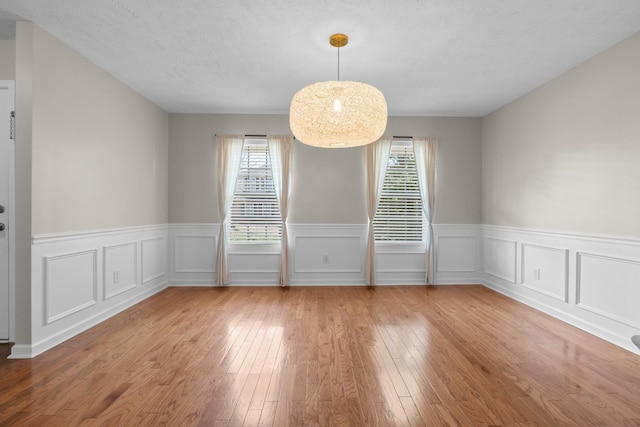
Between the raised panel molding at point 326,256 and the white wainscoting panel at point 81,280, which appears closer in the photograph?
the white wainscoting panel at point 81,280

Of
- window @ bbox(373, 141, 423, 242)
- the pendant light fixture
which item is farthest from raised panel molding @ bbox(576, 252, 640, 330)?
the pendant light fixture

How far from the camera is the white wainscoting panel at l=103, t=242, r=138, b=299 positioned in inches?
150

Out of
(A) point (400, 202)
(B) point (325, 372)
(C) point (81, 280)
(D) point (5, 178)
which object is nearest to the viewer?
(B) point (325, 372)

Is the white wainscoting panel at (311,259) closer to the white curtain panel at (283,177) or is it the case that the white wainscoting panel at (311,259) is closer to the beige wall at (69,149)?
the white curtain panel at (283,177)

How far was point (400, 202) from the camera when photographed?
5.51m

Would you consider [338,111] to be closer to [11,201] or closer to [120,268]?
[11,201]

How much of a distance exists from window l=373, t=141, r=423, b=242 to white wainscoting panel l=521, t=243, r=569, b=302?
5.20 ft

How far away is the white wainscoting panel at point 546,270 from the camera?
3760 mm

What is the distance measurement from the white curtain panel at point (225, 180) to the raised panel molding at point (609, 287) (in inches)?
181

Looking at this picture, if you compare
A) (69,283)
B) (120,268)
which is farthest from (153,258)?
(69,283)

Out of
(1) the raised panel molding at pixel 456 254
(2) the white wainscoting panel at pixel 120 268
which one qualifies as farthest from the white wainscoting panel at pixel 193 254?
(1) the raised panel molding at pixel 456 254

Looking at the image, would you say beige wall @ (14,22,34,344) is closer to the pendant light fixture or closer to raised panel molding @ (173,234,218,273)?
the pendant light fixture

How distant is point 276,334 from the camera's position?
3252mm

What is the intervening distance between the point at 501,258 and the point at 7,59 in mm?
6218
